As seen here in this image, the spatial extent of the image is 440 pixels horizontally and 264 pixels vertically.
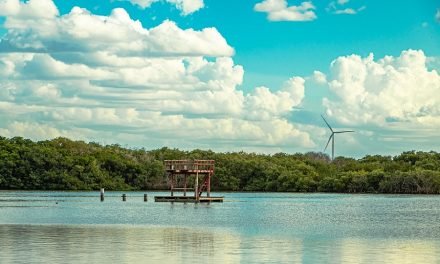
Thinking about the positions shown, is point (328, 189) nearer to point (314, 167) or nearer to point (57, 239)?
point (314, 167)

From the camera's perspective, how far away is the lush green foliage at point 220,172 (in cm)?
14350

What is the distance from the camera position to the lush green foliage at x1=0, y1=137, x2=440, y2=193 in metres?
144

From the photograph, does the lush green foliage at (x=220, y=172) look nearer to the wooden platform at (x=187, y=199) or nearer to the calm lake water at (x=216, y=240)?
the wooden platform at (x=187, y=199)

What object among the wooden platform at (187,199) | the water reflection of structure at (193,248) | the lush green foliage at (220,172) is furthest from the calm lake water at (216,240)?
the lush green foliage at (220,172)

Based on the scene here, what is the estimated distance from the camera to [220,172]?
156125 mm

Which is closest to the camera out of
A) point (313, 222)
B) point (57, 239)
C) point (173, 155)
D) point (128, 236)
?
point (57, 239)

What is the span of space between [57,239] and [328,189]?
11475cm

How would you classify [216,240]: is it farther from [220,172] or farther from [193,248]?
[220,172]

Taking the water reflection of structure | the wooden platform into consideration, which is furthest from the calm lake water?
the wooden platform

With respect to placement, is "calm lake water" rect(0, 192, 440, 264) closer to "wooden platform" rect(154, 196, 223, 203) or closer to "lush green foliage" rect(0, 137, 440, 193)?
"wooden platform" rect(154, 196, 223, 203)

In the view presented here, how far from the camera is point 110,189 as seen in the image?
6014 inches

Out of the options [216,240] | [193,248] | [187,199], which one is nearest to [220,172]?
[187,199]

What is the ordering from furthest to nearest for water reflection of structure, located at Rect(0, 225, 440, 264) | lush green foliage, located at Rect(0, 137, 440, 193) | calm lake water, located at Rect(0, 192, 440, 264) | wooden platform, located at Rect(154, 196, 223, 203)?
lush green foliage, located at Rect(0, 137, 440, 193)
wooden platform, located at Rect(154, 196, 223, 203)
calm lake water, located at Rect(0, 192, 440, 264)
water reflection of structure, located at Rect(0, 225, 440, 264)

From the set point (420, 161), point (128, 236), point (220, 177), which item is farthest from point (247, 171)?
point (128, 236)
